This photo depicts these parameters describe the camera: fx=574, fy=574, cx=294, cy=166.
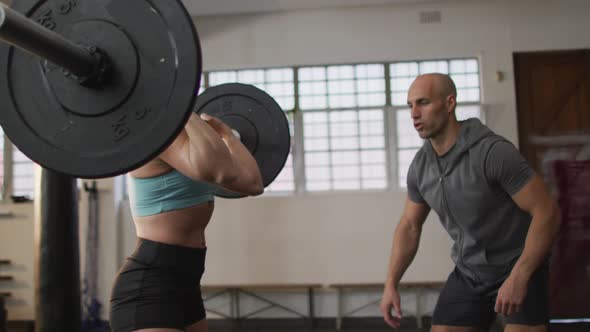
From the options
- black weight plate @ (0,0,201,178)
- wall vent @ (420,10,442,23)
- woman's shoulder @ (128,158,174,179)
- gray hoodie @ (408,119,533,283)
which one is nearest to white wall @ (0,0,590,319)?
wall vent @ (420,10,442,23)

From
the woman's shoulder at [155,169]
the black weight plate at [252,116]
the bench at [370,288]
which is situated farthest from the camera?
the bench at [370,288]

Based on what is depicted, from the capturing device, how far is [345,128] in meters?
5.61

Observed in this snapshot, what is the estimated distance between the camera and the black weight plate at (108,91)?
42.6 inches

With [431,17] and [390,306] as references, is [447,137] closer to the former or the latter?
[390,306]

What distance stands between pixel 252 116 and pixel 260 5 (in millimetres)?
3394

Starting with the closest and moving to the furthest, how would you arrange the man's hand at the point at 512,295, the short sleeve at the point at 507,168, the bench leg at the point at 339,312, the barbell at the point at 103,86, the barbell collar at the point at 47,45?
1. the barbell collar at the point at 47,45
2. the barbell at the point at 103,86
3. the man's hand at the point at 512,295
4. the short sleeve at the point at 507,168
5. the bench leg at the point at 339,312

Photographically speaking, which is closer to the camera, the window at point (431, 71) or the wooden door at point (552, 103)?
the wooden door at point (552, 103)

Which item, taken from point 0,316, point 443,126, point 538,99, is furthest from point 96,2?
point 538,99

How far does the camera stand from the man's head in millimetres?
2014

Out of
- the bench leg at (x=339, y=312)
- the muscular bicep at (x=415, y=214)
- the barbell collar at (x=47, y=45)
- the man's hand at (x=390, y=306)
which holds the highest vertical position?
the barbell collar at (x=47, y=45)

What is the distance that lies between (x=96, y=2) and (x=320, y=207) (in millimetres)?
4433

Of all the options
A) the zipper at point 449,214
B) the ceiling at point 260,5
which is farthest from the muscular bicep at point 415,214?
the ceiling at point 260,5

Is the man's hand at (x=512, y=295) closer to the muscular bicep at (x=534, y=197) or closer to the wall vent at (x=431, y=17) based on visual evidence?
the muscular bicep at (x=534, y=197)

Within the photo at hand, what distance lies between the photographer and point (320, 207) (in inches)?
216
